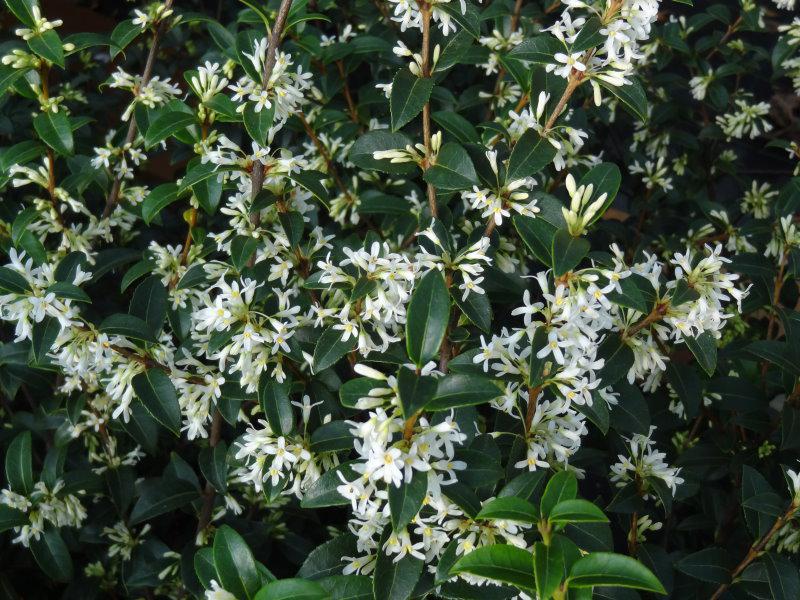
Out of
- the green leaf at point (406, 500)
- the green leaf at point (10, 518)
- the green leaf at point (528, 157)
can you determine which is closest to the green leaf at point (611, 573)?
the green leaf at point (406, 500)

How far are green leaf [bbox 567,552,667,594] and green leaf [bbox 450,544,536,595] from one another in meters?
0.06

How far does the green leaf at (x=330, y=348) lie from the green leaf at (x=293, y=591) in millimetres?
354

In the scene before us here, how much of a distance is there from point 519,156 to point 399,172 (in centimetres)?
23

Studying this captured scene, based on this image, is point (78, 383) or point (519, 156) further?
point (78, 383)

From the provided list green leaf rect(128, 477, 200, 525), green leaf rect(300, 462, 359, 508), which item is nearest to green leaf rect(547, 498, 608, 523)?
green leaf rect(300, 462, 359, 508)

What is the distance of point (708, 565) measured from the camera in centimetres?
155

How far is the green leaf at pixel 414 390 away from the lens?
102cm

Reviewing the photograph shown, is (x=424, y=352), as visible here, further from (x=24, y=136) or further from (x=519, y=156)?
(x=24, y=136)

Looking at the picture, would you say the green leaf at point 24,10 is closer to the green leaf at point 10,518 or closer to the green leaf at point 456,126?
the green leaf at point 456,126

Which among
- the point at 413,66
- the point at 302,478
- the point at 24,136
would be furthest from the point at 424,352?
the point at 24,136

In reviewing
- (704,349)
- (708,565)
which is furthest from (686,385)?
(708,565)

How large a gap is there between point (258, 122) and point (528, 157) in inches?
20.0

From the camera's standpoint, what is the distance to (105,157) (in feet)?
6.41

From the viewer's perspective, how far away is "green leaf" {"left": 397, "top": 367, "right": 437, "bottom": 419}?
1.02 m
